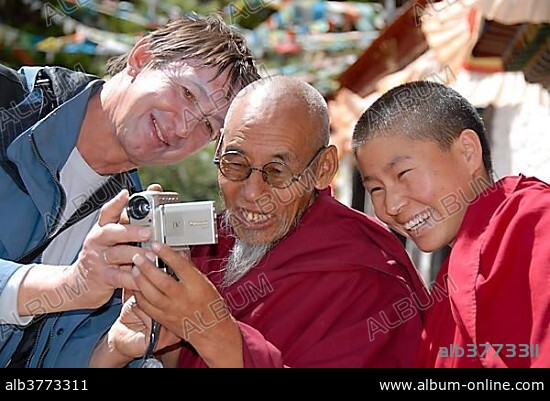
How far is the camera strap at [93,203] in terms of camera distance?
6.46ft

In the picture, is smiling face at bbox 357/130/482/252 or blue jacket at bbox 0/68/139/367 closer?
smiling face at bbox 357/130/482/252

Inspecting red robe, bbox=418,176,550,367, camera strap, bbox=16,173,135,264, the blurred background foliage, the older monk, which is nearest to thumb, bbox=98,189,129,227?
the older monk

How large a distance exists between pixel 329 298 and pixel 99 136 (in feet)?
2.37

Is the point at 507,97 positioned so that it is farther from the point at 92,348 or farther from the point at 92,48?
the point at 92,48

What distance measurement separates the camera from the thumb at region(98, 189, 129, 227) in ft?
5.23

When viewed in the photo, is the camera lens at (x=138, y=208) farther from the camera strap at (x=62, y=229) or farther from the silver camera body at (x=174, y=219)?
the camera strap at (x=62, y=229)

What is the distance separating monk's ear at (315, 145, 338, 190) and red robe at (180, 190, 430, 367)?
0.15 ft

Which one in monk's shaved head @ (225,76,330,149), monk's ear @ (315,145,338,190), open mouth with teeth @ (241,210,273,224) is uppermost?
monk's shaved head @ (225,76,330,149)

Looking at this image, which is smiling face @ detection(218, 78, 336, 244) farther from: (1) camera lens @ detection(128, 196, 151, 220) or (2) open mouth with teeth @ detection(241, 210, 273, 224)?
(1) camera lens @ detection(128, 196, 151, 220)

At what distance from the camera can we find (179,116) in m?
2.06

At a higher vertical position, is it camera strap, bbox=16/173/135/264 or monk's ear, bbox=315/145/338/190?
monk's ear, bbox=315/145/338/190

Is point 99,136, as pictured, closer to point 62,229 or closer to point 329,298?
point 62,229
